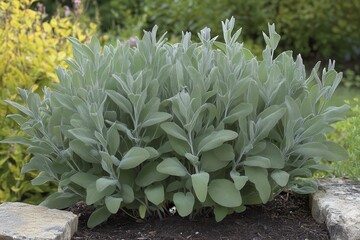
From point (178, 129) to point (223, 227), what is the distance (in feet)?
1.62

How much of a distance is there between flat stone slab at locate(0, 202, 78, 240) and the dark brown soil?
113 millimetres

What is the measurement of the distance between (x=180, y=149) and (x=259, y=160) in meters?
0.33

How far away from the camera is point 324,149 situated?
2.96m

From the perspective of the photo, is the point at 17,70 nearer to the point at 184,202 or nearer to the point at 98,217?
the point at 98,217

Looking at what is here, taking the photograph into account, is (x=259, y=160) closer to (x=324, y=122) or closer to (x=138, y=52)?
(x=324, y=122)

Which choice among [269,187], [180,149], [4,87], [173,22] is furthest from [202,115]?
[173,22]

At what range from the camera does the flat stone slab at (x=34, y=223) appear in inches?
106

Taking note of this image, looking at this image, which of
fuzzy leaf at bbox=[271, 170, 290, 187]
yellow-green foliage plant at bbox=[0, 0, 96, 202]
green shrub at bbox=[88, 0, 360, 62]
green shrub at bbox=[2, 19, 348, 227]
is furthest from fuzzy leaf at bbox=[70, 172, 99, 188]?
green shrub at bbox=[88, 0, 360, 62]

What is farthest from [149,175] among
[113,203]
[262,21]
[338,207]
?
[262,21]

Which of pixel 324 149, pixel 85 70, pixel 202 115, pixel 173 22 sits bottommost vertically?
pixel 173 22

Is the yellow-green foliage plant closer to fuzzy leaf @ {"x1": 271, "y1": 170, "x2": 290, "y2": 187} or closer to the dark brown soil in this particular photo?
the dark brown soil

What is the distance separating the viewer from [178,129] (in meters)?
2.83

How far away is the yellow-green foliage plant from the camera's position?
Result: 4781mm

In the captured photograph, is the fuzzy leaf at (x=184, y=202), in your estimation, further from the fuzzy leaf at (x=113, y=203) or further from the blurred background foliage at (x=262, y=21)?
the blurred background foliage at (x=262, y=21)
